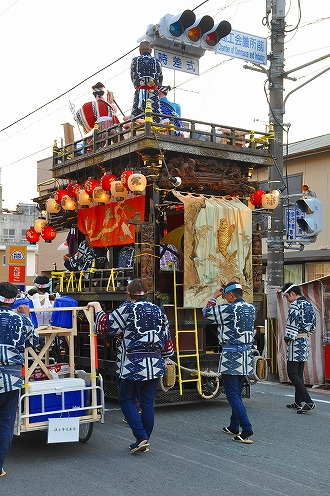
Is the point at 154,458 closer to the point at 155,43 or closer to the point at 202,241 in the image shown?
the point at 202,241

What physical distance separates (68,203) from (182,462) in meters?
5.88

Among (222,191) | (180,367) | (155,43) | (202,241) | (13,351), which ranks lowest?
(180,367)

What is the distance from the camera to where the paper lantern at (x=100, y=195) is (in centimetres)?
1005

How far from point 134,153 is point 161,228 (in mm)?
1414

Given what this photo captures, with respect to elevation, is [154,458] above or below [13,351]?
below

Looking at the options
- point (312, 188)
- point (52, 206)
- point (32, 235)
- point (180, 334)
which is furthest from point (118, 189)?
point (312, 188)

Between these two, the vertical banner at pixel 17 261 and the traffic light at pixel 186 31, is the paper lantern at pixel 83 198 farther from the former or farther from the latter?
the vertical banner at pixel 17 261

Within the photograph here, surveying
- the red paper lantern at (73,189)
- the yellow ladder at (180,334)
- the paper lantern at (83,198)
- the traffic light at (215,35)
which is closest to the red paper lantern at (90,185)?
the paper lantern at (83,198)

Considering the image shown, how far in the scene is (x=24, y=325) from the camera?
579 cm

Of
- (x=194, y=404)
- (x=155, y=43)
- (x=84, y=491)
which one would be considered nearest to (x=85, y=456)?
(x=84, y=491)

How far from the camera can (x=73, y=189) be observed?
35.6ft

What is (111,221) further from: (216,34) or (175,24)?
(216,34)

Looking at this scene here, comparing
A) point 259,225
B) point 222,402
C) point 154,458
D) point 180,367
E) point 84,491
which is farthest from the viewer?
point 259,225

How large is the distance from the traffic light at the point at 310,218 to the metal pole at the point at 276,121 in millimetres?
563
